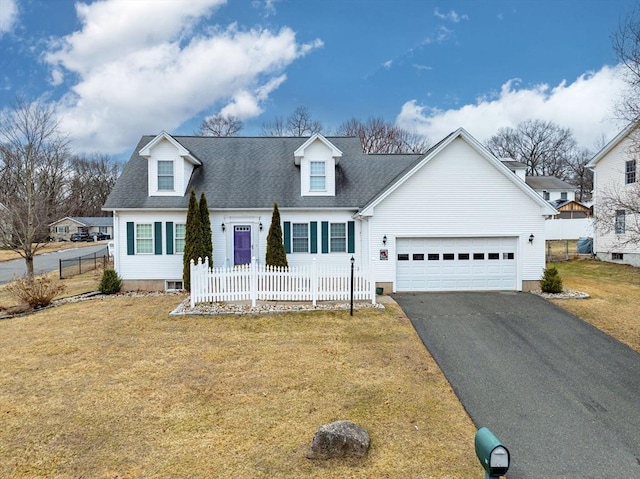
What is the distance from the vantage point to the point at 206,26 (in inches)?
640

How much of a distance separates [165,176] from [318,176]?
6.23 m

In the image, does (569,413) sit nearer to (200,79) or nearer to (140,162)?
(140,162)

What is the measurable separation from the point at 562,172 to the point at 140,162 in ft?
208

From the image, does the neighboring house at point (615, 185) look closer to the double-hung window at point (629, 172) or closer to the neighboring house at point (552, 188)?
the double-hung window at point (629, 172)

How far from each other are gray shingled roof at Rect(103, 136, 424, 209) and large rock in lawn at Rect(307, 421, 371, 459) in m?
10.9

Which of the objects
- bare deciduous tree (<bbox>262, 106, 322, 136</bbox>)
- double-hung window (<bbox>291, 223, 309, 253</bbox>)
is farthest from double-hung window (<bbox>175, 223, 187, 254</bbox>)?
bare deciduous tree (<bbox>262, 106, 322, 136</bbox>)

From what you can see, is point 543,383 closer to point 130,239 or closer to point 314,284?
point 314,284

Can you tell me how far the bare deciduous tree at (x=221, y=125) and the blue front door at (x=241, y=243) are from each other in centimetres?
2941

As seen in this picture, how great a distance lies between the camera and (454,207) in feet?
43.3

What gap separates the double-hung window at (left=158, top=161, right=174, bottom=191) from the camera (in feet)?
48.9

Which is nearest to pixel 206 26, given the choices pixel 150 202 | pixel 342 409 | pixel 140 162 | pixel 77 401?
pixel 140 162

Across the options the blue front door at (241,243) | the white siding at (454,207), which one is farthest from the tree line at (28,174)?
the white siding at (454,207)

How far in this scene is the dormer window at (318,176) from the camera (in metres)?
15.4

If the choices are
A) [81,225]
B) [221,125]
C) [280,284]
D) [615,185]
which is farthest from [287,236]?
[81,225]
